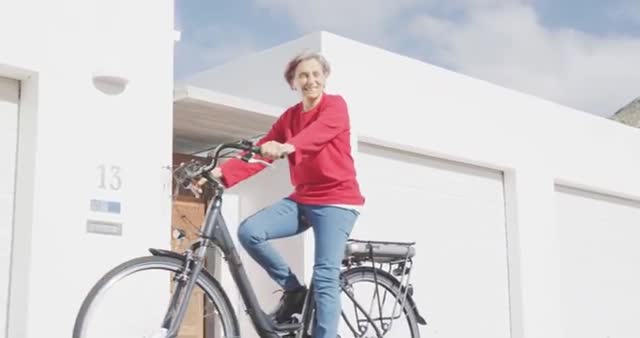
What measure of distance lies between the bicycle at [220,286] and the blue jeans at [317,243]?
91mm

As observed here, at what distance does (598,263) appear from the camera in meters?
12.3

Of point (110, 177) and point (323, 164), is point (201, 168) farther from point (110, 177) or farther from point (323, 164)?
point (110, 177)

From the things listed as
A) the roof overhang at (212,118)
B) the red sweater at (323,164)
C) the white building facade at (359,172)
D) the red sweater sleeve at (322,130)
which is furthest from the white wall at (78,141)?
the red sweater sleeve at (322,130)

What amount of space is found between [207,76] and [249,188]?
160 centimetres

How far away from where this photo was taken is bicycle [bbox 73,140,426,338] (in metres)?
4.58

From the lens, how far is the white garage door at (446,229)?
31.2 ft

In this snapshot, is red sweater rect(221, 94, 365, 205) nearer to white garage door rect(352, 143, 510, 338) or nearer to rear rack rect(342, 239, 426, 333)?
rear rack rect(342, 239, 426, 333)

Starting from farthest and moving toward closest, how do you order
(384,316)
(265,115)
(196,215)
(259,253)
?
(196,215), (265,115), (384,316), (259,253)

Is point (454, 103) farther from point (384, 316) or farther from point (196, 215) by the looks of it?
point (384, 316)

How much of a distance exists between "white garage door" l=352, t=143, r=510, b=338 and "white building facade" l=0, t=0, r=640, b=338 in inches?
0.7

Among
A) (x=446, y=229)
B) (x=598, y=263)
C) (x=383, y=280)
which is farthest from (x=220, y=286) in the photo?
(x=598, y=263)

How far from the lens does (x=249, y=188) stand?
899cm

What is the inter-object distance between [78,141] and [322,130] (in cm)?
214

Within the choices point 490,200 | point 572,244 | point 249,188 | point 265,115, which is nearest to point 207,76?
point 249,188
